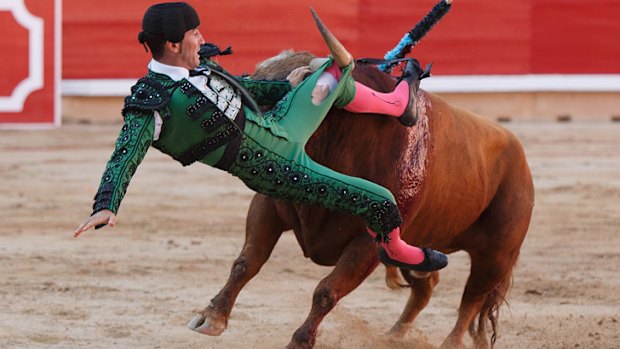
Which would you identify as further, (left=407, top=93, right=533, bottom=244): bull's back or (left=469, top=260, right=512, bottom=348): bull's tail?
(left=469, top=260, right=512, bottom=348): bull's tail

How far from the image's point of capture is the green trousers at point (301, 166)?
142 inches

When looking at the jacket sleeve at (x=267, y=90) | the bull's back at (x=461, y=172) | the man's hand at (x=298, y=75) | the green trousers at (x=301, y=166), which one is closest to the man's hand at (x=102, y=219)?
the green trousers at (x=301, y=166)

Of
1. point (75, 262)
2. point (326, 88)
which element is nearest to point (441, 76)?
point (75, 262)

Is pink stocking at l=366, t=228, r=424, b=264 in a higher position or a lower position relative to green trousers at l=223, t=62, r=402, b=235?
lower

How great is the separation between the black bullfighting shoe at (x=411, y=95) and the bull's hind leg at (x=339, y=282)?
0.39 meters

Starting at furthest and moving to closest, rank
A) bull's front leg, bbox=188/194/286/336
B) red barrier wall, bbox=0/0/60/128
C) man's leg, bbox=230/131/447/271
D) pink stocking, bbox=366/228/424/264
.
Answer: red barrier wall, bbox=0/0/60/128, bull's front leg, bbox=188/194/286/336, pink stocking, bbox=366/228/424/264, man's leg, bbox=230/131/447/271

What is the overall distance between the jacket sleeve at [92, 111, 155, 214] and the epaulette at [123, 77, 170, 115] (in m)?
0.02

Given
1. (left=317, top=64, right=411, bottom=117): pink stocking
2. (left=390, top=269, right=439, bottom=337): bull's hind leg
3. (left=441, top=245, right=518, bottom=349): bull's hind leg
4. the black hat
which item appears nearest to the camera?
the black hat

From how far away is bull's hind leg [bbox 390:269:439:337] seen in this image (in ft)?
16.4

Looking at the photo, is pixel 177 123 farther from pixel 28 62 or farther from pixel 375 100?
pixel 28 62

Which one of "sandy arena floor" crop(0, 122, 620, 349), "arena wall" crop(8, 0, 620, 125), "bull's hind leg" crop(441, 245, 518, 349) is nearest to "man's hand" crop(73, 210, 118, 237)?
"sandy arena floor" crop(0, 122, 620, 349)

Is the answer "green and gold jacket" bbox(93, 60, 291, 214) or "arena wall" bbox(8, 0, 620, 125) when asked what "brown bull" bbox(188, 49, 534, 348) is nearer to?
"green and gold jacket" bbox(93, 60, 291, 214)

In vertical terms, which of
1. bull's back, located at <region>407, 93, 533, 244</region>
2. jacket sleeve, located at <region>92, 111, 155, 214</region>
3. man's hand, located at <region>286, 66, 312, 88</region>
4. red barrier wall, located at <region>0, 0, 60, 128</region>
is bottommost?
red barrier wall, located at <region>0, 0, 60, 128</region>

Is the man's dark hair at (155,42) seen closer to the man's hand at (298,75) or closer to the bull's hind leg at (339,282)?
the man's hand at (298,75)
